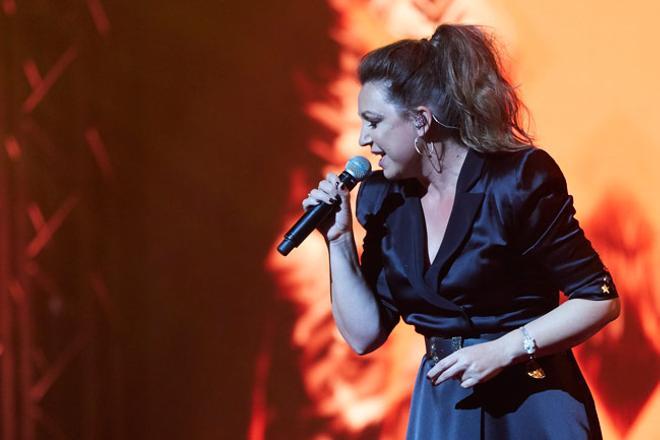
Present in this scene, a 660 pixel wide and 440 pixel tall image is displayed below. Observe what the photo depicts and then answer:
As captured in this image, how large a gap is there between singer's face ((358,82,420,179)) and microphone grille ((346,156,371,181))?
0.05 m

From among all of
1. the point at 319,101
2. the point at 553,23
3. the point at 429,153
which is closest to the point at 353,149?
the point at 319,101

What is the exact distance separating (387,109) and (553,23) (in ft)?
2.37

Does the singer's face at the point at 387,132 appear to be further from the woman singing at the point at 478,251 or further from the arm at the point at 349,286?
the arm at the point at 349,286

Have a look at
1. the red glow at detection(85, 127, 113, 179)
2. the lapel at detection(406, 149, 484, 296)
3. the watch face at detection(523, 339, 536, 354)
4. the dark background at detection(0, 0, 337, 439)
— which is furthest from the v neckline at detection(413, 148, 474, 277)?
the red glow at detection(85, 127, 113, 179)

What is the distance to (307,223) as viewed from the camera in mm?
1600

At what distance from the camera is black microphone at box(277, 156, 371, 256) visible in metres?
→ 1.58

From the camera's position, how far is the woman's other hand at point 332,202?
1622 millimetres

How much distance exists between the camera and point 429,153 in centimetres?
162

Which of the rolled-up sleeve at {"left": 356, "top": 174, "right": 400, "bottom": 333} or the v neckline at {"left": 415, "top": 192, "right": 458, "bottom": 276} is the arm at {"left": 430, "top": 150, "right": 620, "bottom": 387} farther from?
the rolled-up sleeve at {"left": 356, "top": 174, "right": 400, "bottom": 333}

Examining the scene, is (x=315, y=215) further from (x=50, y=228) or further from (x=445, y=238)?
(x=50, y=228)

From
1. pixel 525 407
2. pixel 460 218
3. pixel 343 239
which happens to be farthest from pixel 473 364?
pixel 343 239

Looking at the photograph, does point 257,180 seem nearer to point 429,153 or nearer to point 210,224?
point 210,224

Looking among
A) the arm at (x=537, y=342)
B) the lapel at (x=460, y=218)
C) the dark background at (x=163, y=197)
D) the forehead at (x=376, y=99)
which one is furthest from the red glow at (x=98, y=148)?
the arm at (x=537, y=342)

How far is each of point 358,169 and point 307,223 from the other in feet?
0.47
